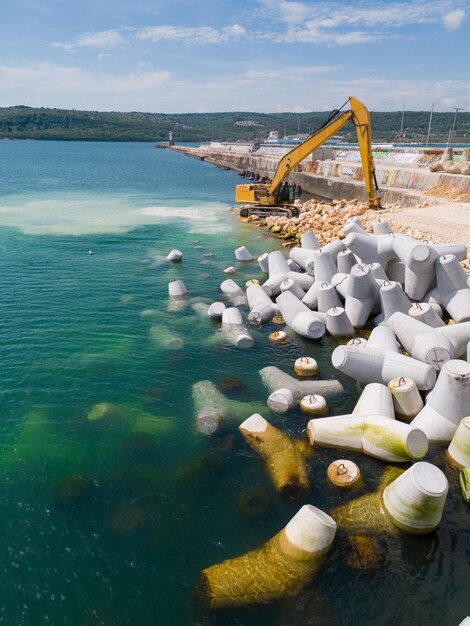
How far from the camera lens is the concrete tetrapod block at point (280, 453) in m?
8.12

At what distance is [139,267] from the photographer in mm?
21750

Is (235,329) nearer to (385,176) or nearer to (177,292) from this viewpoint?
(177,292)

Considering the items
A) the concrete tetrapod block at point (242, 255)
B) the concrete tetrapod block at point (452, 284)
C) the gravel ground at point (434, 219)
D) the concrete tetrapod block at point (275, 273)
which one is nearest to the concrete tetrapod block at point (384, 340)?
the concrete tetrapod block at point (452, 284)

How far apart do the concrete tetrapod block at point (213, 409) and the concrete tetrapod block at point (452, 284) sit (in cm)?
644

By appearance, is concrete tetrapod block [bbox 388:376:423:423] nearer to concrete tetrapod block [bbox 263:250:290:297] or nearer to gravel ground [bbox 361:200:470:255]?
concrete tetrapod block [bbox 263:250:290:297]

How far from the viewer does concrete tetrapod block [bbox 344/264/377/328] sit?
43.5 feet

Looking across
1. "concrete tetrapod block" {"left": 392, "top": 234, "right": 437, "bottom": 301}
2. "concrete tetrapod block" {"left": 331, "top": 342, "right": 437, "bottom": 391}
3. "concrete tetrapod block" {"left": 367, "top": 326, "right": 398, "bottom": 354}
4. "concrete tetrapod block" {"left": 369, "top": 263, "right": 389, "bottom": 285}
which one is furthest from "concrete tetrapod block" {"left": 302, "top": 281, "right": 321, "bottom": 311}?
"concrete tetrapod block" {"left": 331, "top": 342, "right": 437, "bottom": 391}

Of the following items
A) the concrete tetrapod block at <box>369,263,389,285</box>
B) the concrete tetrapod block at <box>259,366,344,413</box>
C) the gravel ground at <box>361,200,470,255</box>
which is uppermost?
the gravel ground at <box>361,200,470,255</box>

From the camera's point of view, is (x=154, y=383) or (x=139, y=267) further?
(x=139, y=267)

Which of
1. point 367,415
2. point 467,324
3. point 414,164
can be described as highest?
point 414,164

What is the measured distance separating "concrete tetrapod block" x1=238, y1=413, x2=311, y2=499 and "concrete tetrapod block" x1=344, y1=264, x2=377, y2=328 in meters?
5.72

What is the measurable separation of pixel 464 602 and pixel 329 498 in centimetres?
238

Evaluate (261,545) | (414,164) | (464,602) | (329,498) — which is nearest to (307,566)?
(261,545)

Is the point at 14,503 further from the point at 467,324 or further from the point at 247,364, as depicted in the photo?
the point at 467,324
